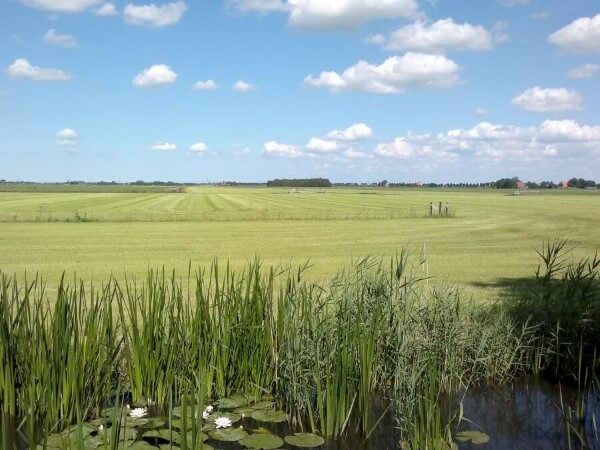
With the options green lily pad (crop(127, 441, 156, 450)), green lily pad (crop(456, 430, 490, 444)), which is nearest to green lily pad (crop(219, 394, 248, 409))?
green lily pad (crop(127, 441, 156, 450))

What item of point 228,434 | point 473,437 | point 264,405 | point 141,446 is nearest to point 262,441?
point 228,434

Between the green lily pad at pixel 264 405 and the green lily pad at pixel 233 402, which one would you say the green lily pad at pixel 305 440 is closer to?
the green lily pad at pixel 264 405

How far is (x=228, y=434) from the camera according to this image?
4.80 metres

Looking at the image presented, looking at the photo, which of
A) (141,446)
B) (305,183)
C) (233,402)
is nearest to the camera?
(141,446)

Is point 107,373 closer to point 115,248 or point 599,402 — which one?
point 599,402

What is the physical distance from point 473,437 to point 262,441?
1.81m

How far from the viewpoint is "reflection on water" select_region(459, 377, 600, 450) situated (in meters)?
5.07

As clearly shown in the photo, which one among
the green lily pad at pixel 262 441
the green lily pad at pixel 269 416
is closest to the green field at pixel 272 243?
the green lily pad at pixel 269 416

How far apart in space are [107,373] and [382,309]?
255 cm

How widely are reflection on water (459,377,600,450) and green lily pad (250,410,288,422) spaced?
1548 mm

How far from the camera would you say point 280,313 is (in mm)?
5527

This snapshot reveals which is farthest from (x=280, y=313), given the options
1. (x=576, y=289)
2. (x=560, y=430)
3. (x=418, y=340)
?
(x=576, y=289)

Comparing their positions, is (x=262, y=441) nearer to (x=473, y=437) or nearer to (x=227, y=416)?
(x=227, y=416)

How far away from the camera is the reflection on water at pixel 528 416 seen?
16.7ft
